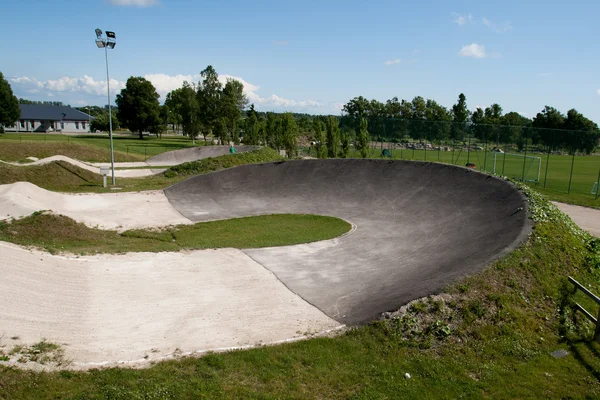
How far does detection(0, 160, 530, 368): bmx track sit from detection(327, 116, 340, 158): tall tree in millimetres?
18375

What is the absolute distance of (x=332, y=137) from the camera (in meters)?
39.2

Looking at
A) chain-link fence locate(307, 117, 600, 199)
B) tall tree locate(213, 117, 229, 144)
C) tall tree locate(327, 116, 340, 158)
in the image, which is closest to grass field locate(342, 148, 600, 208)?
chain-link fence locate(307, 117, 600, 199)

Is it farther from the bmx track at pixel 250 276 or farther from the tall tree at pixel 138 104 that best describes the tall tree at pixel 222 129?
the bmx track at pixel 250 276

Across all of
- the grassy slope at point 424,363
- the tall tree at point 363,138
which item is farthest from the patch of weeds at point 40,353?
the tall tree at point 363,138

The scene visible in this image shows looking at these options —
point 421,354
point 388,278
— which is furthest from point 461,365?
point 388,278

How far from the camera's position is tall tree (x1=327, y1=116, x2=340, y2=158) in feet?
128

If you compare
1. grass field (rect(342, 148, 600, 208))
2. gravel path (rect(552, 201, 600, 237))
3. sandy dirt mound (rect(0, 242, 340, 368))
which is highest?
grass field (rect(342, 148, 600, 208))

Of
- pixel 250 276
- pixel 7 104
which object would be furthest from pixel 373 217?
pixel 7 104

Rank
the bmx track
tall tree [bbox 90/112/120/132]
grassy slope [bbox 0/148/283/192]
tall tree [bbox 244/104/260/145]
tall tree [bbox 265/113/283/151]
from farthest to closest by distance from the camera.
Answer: tall tree [bbox 90/112/120/132], tall tree [bbox 244/104/260/145], tall tree [bbox 265/113/283/151], grassy slope [bbox 0/148/283/192], the bmx track

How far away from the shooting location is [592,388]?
6906 mm

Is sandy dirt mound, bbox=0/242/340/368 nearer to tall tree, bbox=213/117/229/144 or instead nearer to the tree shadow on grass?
the tree shadow on grass

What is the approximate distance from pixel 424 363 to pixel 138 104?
7459cm

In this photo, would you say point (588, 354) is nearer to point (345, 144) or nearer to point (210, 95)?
point (345, 144)

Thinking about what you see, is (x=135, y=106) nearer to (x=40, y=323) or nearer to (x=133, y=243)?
(x=133, y=243)
